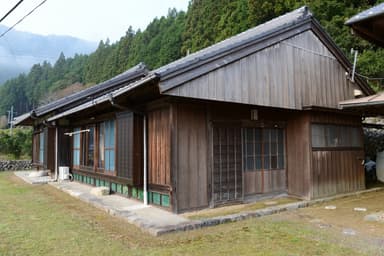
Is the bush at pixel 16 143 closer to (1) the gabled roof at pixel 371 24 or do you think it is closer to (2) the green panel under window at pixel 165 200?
(2) the green panel under window at pixel 165 200

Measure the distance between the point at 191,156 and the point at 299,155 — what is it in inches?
125

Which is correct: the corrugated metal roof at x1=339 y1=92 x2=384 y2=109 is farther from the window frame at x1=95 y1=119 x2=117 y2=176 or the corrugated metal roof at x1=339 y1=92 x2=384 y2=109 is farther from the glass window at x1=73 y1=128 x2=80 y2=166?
the glass window at x1=73 y1=128 x2=80 y2=166

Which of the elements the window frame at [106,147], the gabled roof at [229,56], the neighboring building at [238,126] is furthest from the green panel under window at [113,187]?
the gabled roof at [229,56]

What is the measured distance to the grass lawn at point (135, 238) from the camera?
4.07 m

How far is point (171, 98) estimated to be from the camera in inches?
233

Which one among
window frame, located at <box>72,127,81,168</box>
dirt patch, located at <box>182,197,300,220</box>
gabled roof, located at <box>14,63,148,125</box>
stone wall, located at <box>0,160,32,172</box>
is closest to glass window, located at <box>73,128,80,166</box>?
window frame, located at <box>72,127,81,168</box>

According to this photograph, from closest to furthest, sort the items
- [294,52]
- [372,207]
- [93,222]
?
1. [93,222]
2. [372,207]
3. [294,52]

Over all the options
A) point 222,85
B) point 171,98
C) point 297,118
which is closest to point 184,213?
point 171,98

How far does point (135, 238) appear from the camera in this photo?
462 cm

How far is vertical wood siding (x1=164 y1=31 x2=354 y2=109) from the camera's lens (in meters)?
5.92

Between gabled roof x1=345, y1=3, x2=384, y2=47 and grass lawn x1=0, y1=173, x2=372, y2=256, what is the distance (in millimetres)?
2892

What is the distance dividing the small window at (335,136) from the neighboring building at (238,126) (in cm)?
3

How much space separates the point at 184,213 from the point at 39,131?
10744 mm

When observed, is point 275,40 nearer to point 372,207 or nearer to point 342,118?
point 342,118
